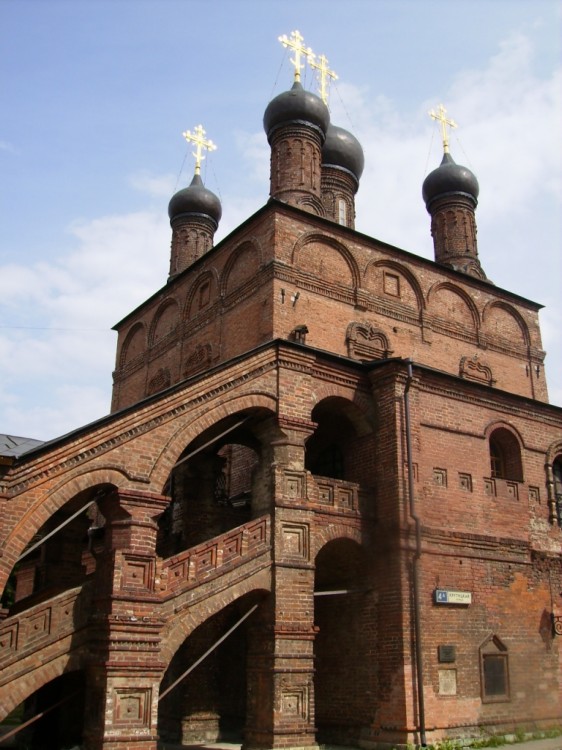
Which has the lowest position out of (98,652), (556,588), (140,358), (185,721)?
(185,721)

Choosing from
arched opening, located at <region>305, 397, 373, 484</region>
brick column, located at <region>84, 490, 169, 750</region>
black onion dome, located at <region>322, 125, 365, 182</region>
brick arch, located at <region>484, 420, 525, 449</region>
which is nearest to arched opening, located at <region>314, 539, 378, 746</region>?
arched opening, located at <region>305, 397, 373, 484</region>

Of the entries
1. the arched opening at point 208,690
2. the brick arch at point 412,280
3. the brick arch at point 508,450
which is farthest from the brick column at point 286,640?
the brick arch at point 412,280

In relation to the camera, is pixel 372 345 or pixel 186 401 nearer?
pixel 186 401

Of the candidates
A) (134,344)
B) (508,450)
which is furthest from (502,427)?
(134,344)

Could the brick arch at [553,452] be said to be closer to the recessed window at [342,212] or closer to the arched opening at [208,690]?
the arched opening at [208,690]

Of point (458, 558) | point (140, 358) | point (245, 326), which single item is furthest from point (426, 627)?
point (140, 358)

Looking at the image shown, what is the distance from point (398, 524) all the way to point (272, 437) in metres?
2.32

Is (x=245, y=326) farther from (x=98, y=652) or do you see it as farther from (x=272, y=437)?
(x=98, y=652)

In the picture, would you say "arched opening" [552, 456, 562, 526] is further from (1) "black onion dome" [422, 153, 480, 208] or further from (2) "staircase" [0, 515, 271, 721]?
(1) "black onion dome" [422, 153, 480, 208]

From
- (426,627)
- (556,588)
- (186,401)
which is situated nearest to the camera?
(186,401)

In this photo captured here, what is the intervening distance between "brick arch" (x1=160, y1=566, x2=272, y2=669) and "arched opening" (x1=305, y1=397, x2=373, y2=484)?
2.83 meters

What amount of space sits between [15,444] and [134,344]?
33.7 ft

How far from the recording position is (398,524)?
38.7ft

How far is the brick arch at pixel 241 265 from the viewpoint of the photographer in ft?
52.2
